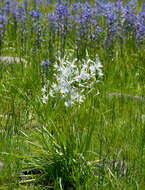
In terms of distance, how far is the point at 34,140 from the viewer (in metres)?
3.12

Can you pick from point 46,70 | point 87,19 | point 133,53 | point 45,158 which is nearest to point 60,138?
point 45,158

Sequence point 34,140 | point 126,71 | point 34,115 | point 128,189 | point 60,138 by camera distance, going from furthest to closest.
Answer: point 126,71 → point 34,115 → point 34,140 → point 60,138 → point 128,189

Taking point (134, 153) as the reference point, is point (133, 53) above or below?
above

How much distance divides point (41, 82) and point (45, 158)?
5.47 ft

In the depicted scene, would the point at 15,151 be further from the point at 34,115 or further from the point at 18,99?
the point at 18,99

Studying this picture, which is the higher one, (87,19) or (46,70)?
(87,19)

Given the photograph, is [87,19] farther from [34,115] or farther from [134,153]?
[134,153]

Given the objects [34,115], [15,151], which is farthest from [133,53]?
[15,151]

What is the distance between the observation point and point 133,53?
5.91 meters

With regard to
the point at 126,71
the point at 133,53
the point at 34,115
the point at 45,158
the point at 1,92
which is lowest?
the point at 45,158

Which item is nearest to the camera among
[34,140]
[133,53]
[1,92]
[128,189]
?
[128,189]

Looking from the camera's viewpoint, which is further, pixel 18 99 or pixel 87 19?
pixel 87 19

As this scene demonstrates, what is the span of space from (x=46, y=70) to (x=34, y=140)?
120 centimetres

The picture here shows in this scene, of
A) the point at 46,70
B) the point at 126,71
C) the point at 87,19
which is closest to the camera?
the point at 46,70
